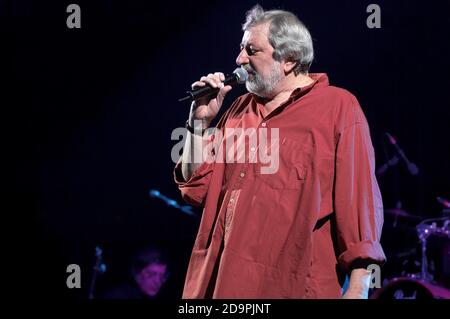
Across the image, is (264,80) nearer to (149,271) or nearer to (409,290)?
(409,290)

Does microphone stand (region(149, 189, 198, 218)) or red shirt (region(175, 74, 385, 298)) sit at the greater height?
red shirt (region(175, 74, 385, 298))

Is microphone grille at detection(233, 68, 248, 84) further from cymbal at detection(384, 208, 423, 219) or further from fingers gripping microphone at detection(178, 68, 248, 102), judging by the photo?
cymbal at detection(384, 208, 423, 219)

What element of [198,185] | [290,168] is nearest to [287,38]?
[290,168]

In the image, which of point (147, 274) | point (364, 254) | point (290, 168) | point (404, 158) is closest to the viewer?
point (364, 254)

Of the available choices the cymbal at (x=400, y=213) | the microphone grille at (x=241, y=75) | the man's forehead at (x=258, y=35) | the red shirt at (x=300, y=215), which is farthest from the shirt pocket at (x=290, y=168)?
the cymbal at (x=400, y=213)

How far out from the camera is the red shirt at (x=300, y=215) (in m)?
2.12

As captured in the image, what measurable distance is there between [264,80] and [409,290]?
10.8ft

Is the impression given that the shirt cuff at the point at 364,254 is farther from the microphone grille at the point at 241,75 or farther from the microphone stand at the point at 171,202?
the microphone stand at the point at 171,202

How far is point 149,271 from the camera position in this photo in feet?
18.0

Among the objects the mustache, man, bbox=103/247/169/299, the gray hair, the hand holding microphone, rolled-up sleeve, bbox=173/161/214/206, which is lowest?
man, bbox=103/247/169/299

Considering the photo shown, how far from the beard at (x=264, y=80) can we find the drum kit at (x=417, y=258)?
3065mm

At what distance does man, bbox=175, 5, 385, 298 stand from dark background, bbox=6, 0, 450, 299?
9.29ft

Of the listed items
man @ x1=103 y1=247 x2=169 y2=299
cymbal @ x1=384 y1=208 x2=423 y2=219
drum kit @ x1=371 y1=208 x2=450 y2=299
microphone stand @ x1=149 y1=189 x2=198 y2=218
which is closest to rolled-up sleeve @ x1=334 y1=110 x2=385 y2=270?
drum kit @ x1=371 y1=208 x2=450 y2=299

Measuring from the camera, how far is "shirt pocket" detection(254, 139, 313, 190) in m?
2.24
